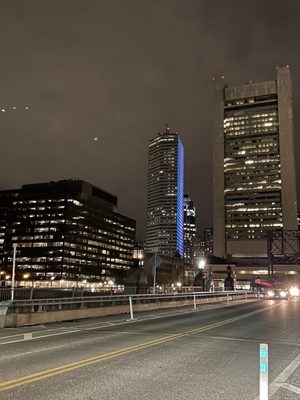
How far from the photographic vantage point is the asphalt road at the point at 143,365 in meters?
6.89

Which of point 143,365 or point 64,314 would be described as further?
point 64,314

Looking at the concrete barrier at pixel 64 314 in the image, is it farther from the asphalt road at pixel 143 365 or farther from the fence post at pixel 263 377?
the fence post at pixel 263 377

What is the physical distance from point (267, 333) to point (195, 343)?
171 inches

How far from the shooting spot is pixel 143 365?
9039mm

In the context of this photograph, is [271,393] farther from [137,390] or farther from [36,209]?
[36,209]

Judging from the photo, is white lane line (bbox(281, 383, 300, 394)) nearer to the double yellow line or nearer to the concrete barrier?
the double yellow line

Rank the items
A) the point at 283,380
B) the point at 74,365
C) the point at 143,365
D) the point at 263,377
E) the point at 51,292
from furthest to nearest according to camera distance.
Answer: the point at 51,292 < the point at 143,365 < the point at 74,365 < the point at 283,380 < the point at 263,377

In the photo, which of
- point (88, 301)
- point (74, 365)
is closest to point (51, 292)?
point (88, 301)

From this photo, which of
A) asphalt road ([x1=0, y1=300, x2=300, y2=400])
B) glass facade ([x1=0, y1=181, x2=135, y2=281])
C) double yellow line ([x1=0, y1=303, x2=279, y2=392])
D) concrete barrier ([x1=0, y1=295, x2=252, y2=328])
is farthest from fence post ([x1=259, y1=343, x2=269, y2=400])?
glass facade ([x1=0, y1=181, x2=135, y2=281])

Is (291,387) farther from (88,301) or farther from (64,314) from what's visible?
(88,301)

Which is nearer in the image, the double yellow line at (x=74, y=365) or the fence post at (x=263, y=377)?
the fence post at (x=263, y=377)

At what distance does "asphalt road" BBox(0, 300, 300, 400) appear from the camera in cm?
689

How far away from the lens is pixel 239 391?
707 centimetres

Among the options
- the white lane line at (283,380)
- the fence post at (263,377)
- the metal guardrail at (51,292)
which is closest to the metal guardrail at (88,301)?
the metal guardrail at (51,292)
